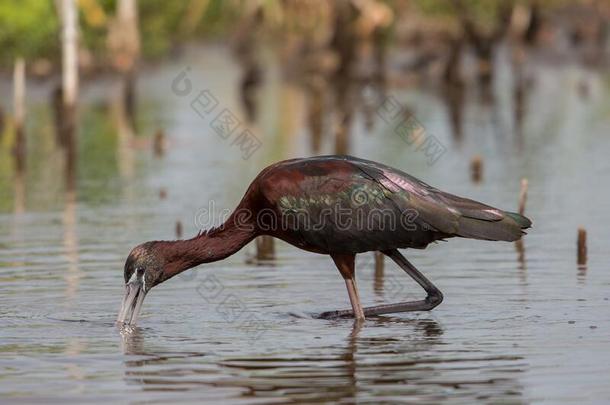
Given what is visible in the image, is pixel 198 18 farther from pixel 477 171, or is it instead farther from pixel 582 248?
pixel 582 248

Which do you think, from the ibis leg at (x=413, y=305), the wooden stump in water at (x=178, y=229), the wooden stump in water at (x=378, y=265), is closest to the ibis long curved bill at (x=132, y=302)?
the ibis leg at (x=413, y=305)

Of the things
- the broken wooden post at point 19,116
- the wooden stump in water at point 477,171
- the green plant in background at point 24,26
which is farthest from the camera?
the green plant in background at point 24,26

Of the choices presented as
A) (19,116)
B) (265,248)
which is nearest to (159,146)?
(19,116)

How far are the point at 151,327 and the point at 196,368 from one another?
1.63 metres

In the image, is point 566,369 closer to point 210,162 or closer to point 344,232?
point 344,232

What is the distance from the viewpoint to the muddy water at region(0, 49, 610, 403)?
9258mm

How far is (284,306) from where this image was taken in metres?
12.0

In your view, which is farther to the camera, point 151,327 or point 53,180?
point 53,180

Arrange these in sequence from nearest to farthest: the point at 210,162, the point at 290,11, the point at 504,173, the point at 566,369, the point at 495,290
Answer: the point at 566,369
the point at 495,290
the point at 504,173
the point at 210,162
the point at 290,11

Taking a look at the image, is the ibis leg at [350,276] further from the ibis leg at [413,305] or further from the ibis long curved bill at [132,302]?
the ibis long curved bill at [132,302]

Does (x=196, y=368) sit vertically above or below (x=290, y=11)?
below

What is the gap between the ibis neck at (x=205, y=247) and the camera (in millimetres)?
11320

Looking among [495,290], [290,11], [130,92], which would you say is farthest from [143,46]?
[495,290]

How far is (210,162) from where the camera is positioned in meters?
24.0
